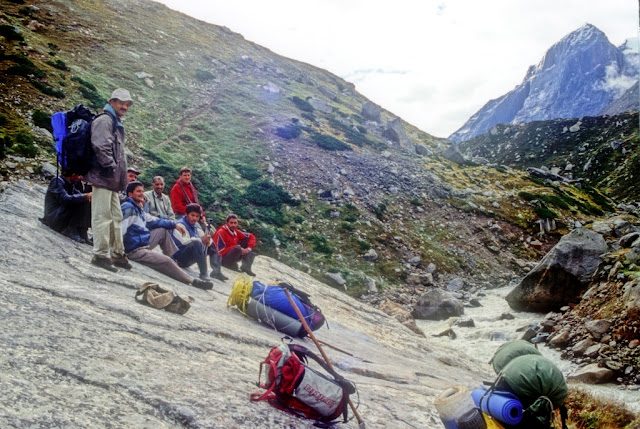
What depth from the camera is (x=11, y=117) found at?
48.2 feet

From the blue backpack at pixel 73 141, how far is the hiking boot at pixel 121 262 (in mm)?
1595

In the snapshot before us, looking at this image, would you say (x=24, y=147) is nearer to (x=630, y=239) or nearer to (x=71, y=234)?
(x=71, y=234)

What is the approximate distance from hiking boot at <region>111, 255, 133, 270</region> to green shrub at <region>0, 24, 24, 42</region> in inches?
872

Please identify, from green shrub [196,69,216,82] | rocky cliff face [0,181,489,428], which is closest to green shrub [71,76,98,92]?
green shrub [196,69,216,82]

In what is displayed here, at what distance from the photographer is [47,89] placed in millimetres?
18062

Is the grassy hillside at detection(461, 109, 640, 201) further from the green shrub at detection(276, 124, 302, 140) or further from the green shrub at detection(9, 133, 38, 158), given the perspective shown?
the green shrub at detection(9, 133, 38, 158)

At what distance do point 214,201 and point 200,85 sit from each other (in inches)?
779

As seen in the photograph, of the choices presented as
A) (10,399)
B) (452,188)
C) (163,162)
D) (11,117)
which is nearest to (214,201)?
(163,162)

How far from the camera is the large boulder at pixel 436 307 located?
1602 cm

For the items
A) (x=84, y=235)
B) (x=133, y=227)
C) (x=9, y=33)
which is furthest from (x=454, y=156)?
(x=84, y=235)

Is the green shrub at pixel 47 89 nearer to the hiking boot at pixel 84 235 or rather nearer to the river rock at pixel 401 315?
the hiking boot at pixel 84 235

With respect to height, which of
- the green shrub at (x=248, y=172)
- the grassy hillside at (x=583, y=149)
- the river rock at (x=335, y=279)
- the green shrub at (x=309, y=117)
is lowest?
the river rock at (x=335, y=279)

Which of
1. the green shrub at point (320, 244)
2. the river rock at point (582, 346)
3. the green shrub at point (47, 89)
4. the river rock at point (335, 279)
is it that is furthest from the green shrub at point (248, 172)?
the river rock at point (582, 346)

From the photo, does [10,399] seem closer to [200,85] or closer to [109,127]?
[109,127]
